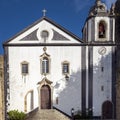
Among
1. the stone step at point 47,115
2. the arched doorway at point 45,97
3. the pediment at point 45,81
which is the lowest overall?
the stone step at point 47,115

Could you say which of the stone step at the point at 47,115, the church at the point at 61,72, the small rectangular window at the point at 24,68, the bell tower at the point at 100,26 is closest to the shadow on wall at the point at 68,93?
the church at the point at 61,72

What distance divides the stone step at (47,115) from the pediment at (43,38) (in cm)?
614

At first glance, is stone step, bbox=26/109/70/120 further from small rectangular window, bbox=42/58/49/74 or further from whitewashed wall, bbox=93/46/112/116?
small rectangular window, bbox=42/58/49/74

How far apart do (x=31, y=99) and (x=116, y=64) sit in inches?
314

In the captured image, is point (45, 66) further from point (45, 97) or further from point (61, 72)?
point (45, 97)

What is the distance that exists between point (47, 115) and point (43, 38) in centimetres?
687

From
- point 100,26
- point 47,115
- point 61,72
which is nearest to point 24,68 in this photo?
point 61,72

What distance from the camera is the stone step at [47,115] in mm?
33969

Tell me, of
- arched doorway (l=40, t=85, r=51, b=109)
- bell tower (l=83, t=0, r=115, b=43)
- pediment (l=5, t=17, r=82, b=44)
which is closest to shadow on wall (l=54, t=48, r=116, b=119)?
arched doorway (l=40, t=85, r=51, b=109)

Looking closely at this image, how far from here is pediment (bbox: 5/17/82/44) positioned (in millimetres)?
36438

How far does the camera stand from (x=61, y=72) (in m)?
36.4

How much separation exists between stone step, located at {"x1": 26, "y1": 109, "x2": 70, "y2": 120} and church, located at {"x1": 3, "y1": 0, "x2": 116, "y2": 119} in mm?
847

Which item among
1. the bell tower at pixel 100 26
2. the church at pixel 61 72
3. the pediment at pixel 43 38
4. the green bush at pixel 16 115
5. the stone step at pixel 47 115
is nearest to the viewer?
the stone step at pixel 47 115

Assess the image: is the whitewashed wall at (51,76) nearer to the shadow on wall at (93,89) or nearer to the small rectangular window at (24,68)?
the shadow on wall at (93,89)
